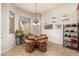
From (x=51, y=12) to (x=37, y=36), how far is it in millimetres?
800

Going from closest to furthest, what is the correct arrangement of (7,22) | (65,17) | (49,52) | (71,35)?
(49,52), (7,22), (65,17), (71,35)

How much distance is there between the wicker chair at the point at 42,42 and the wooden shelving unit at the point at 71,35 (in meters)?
0.90

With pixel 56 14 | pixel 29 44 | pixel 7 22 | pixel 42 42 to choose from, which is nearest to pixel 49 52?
pixel 42 42

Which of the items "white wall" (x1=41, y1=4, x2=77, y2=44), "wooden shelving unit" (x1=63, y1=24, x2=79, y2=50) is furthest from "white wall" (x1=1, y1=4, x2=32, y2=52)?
"wooden shelving unit" (x1=63, y1=24, x2=79, y2=50)

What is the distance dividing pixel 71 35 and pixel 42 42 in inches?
56.2

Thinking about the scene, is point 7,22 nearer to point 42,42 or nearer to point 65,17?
point 42,42

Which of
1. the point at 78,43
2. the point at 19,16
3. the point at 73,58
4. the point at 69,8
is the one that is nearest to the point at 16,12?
the point at 19,16

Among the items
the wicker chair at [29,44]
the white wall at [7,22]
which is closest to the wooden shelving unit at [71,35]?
the wicker chair at [29,44]

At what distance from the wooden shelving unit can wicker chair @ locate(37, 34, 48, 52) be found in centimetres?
90

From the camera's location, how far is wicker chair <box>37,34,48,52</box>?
251 cm

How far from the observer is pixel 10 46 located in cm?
249

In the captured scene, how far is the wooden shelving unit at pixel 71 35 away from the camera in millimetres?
3152

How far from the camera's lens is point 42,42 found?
2607 mm

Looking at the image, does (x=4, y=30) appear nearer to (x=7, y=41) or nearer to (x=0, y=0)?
(x=7, y=41)
